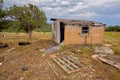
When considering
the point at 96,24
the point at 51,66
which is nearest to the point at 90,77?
the point at 51,66

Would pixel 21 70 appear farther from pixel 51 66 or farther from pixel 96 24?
pixel 96 24

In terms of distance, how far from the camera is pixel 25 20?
3164cm

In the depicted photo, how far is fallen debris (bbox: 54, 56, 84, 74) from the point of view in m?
14.3

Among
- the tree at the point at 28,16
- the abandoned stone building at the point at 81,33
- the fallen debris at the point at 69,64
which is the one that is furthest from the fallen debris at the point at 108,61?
the tree at the point at 28,16

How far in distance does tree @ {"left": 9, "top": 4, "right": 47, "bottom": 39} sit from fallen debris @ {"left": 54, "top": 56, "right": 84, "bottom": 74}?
16731 mm

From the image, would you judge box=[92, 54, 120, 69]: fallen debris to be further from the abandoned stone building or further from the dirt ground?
the abandoned stone building

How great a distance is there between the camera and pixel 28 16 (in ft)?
105

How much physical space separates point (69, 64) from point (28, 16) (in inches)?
759

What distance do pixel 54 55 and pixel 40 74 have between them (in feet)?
15.5

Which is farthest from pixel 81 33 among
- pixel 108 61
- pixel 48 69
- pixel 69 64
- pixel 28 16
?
pixel 28 16

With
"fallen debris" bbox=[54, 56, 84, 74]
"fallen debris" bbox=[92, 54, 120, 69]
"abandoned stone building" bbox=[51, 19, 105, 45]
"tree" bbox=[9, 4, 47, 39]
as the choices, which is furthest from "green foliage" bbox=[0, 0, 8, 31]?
"fallen debris" bbox=[92, 54, 120, 69]

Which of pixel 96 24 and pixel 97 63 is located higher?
pixel 96 24

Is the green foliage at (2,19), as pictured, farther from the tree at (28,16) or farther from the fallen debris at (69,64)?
the fallen debris at (69,64)

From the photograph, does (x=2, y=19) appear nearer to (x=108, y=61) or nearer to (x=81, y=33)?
Result: (x=81, y=33)
